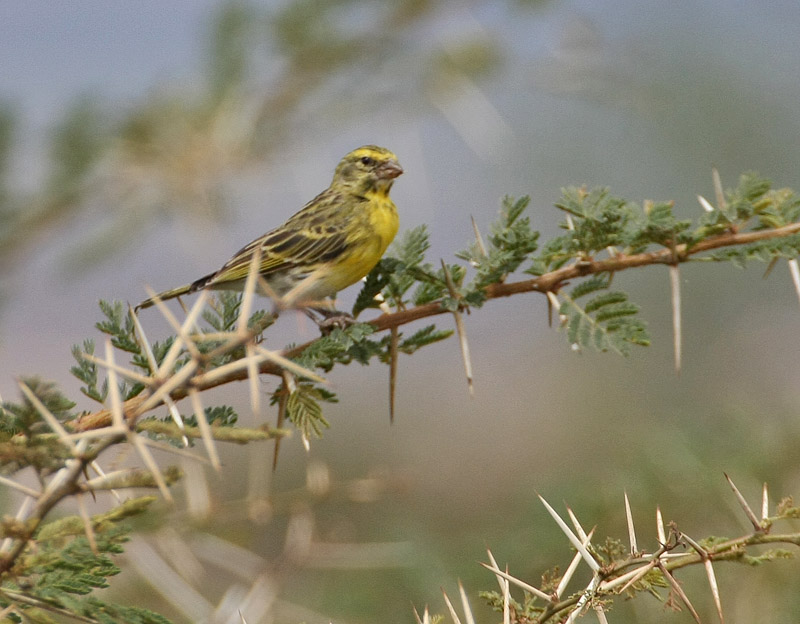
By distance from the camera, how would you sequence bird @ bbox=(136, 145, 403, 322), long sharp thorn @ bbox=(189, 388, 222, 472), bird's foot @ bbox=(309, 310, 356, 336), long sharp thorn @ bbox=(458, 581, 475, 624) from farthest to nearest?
1. bird @ bbox=(136, 145, 403, 322)
2. bird's foot @ bbox=(309, 310, 356, 336)
3. long sharp thorn @ bbox=(458, 581, 475, 624)
4. long sharp thorn @ bbox=(189, 388, 222, 472)

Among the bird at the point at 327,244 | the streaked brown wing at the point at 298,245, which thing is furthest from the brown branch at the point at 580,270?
the streaked brown wing at the point at 298,245

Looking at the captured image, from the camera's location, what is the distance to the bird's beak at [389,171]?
5.52 m

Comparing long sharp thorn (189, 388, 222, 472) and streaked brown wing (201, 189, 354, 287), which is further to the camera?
streaked brown wing (201, 189, 354, 287)

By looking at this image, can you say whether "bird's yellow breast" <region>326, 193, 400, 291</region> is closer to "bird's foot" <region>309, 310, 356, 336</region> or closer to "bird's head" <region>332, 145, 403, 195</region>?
"bird's head" <region>332, 145, 403, 195</region>

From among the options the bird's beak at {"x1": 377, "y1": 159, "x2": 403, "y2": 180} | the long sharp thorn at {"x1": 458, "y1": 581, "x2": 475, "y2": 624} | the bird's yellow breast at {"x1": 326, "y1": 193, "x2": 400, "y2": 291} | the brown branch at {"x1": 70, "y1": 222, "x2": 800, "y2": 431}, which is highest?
the bird's beak at {"x1": 377, "y1": 159, "x2": 403, "y2": 180}

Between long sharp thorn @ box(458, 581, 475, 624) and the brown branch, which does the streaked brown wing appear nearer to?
the brown branch

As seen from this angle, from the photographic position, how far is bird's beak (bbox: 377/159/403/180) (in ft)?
18.1

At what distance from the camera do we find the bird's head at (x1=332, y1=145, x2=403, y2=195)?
551 cm

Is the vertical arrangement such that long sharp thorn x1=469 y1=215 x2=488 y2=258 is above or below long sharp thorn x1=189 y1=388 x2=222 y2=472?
above

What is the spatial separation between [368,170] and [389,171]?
170mm

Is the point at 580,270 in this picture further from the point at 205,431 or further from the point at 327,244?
the point at 327,244

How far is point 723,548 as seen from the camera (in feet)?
6.02

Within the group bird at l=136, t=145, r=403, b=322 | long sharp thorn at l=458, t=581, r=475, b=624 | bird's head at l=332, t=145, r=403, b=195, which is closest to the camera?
long sharp thorn at l=458, t=581, r=475, b=624

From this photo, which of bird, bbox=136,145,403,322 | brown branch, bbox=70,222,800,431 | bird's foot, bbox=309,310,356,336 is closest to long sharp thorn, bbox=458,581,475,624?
brown branch, bbox=70,222,800,431
